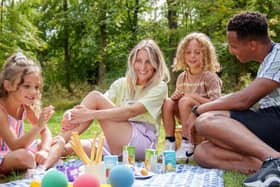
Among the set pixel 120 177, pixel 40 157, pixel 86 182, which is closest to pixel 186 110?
pixel 40 157

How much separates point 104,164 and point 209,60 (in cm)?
189

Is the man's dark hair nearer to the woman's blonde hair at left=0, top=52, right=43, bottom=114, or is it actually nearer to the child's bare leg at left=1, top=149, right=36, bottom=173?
the woman's blonde hair at left=0, top=52, right=43, bottom=114

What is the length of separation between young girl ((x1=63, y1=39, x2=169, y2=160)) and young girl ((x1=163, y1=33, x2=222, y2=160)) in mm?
124

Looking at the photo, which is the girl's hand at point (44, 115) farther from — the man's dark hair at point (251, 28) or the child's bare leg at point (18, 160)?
the man's dark hair at point (251, 28)

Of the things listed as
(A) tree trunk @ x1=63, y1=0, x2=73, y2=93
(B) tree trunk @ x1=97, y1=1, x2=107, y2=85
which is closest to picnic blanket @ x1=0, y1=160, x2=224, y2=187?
(B) tree trunk @ x1=97, y1=1, x2=107, y2=85

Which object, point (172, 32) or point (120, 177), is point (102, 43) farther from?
point (120, 177)

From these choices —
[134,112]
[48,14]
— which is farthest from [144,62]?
[48,14]

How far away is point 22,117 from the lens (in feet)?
11.3

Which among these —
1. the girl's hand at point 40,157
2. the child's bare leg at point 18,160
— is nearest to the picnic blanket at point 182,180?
the child's bare leg at point 18,160

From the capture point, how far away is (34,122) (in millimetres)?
3498

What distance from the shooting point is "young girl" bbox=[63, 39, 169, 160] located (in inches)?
143

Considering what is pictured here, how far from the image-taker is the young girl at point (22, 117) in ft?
10.2

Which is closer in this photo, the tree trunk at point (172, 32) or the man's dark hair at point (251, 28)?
the man's dark hair at point (251, 28)

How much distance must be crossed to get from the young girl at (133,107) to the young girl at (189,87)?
0.12 metres
